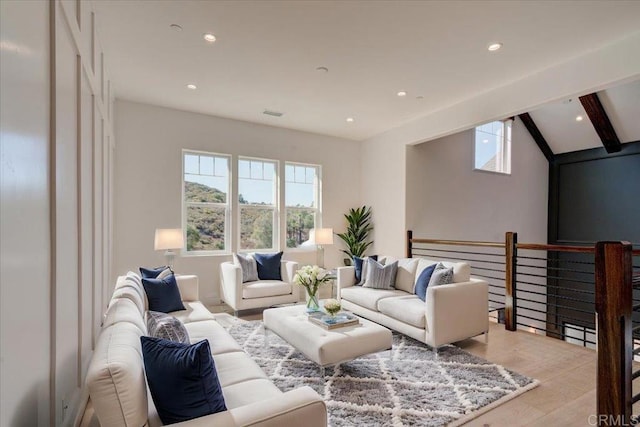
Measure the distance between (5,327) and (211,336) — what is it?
5.17 feet

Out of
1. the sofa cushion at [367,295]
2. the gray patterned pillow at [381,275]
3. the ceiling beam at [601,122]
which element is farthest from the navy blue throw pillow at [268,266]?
the ceiling beam at [601,122]

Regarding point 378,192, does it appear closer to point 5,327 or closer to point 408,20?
point 408,20

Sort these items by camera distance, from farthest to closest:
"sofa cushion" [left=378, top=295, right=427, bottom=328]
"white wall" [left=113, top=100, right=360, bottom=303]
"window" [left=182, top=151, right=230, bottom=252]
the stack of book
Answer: "window" [left=182, top=151, right=230, bottom=252] → "white wall" [left=113, top=100, right=360, bottom=303] → "sofa cushion" [left=378, top=295, right=427, bottom=328] → the stack of book

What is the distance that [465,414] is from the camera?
2.19 metres

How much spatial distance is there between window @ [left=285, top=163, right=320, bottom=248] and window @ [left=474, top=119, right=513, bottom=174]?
317 centimetres

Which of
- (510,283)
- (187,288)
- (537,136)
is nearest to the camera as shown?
(187,288)

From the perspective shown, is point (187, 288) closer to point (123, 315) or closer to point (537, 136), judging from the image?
point (123, 315)

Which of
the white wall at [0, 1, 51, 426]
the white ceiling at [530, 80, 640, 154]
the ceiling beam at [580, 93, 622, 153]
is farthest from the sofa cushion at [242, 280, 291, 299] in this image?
the ceiling beam at [580, 93, 622, 153]

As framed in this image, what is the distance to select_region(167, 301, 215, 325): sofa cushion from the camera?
9.66ft

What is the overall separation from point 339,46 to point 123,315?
2.90 meters

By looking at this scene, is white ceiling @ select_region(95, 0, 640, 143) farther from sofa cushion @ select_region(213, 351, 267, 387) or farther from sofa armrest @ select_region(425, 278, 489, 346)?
sofa cushion @ select_region(213, 351, 267, 387)

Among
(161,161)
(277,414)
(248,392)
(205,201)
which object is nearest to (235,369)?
(248,392)

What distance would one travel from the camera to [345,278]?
14.9 ft


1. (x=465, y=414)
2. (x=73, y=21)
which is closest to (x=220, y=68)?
(x=73, y=21)
